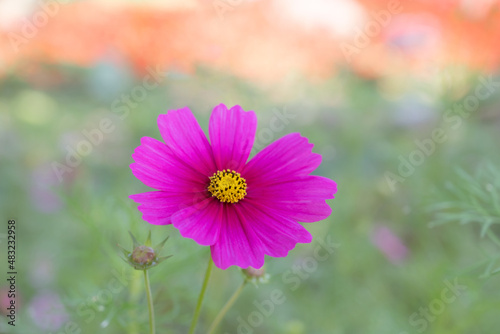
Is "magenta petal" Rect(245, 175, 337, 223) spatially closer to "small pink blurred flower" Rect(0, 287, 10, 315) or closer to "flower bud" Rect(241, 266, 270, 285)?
"flower bud" Rect(241, 266, 270, 285)

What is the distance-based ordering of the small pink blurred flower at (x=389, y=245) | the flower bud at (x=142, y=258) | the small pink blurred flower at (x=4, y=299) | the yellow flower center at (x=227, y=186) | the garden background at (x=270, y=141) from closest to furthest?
the flower bud at (x=142, y=258)
the yellow flower center at (x=227, y=186)
the garden background at (x=270, y=141)
the small pink blurred flower at (x=4, y=299)
the small pink blurred flower at (x=389, y=245)

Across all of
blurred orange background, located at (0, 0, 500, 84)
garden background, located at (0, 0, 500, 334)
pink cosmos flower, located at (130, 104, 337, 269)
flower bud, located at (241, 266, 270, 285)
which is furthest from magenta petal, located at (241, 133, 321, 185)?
blurred orange background, located at (0, 0, 500, 84)

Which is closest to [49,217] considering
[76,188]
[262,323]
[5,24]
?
[76,188]

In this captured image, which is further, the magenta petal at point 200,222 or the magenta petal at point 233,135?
the magenta petal at point 233,135

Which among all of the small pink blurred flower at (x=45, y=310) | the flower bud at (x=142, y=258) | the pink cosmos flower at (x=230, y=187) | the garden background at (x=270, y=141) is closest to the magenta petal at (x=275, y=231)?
the pink cosmos flower at (x=230, y=187)

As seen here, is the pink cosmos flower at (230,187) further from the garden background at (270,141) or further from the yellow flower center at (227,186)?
the garden background at (270,141)

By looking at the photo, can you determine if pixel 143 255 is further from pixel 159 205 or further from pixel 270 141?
pixel 270 141

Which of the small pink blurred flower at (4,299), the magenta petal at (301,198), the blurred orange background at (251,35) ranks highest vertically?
the blurred orange background at (251,35)
